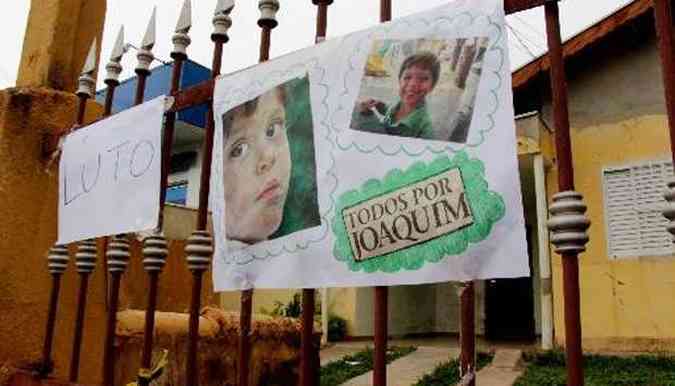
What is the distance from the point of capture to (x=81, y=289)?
2.11 m

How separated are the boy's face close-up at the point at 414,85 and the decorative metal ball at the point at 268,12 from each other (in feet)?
1.77

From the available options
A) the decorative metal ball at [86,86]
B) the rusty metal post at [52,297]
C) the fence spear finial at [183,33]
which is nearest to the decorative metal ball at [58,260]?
the rusty metal post at [52,297]

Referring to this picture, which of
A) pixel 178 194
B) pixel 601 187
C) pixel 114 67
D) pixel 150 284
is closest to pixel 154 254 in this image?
pixel 150 284

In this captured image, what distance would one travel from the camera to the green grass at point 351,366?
7070mm

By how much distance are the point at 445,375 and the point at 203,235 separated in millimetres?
5637

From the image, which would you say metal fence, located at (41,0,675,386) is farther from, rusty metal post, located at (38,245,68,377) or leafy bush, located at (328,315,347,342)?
leafy bush, located at (328,315,347,342)

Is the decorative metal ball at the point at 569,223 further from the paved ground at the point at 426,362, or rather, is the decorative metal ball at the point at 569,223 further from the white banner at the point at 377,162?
the paved ground at the point at 426,362

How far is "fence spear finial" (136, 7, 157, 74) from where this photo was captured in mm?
2139

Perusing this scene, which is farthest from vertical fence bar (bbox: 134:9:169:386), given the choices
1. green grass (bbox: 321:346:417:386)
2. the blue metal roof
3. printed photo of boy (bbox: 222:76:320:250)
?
the blue metal roof

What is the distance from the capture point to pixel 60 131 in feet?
8.16

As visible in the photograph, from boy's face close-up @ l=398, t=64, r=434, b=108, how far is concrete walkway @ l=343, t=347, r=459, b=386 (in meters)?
5.58

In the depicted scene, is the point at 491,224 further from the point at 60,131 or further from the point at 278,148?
the point at 60,131

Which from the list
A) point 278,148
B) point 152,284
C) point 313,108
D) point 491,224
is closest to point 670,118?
point 491,224

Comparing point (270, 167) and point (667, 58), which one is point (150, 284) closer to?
point (270, 167)
